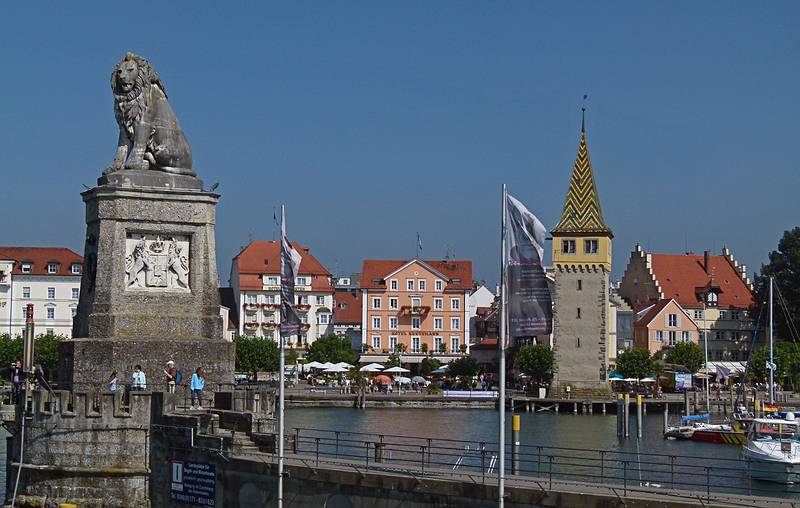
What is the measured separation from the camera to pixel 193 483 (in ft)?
102

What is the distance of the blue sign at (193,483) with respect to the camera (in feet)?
100

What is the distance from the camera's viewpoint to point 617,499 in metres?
23.3

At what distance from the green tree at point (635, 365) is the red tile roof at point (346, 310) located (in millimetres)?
36556

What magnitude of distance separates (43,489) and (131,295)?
4.98 metres

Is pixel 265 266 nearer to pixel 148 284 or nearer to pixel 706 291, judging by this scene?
pixel 706 291

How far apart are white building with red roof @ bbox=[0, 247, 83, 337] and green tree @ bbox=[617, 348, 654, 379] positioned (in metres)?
47.0

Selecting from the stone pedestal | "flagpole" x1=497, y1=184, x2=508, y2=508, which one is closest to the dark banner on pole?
"flagpole" x1=497, y1=184, x2=508, y2=508

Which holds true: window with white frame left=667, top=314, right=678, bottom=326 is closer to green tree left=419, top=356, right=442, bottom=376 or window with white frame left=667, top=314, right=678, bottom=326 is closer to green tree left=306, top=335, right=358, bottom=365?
green tree left=419, top=356, right=442, bottom=376

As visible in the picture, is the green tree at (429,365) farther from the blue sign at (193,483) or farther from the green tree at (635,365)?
the blue sign at (193,483)

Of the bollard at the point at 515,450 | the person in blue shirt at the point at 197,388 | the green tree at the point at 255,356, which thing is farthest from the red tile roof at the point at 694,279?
the person in blue shirt at the point at 197,388

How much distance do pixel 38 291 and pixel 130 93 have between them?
93.8m

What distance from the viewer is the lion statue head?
3553 centimetres

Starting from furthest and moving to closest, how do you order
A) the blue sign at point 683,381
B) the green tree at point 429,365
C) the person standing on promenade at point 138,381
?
the green tree at point 429,365
the blue sign at point 683,381
the person standing on promenade at point 138,381

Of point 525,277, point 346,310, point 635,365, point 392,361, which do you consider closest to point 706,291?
point 635,365
